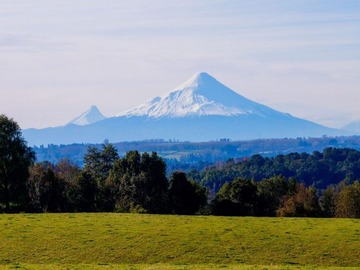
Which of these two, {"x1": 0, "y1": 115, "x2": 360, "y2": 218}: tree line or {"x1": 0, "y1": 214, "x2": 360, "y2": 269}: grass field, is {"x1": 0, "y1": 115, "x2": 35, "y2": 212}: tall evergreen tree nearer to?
{"x1": 0, "y1": 115, "x2": 360, "y2": 218}: tree line

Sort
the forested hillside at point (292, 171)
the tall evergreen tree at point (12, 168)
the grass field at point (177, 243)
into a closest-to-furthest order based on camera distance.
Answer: the grass field at point (177, 243) < the tall evergreen tree at point (12, 168) < the forested hillside at point (292, 171)

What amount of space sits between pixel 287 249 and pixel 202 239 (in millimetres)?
5014

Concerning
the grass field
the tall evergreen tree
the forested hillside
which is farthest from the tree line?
the forested hillside

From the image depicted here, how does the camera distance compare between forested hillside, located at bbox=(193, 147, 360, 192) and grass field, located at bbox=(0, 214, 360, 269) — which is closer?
grass field, located at bbox=(0, 214, 360, 269)

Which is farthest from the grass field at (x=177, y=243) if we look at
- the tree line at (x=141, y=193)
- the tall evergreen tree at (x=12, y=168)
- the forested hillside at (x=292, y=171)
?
the forested hillside at (x=292, y=171)

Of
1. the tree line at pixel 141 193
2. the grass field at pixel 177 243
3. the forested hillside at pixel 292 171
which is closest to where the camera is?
the grass field at pixel 177 243

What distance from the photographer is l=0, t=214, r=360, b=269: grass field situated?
3300 centimetres

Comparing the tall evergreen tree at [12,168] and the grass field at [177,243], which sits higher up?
the tall evergreen tree at [12,168]

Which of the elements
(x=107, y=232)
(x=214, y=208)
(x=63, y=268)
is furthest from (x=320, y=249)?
(x=214, y=208)

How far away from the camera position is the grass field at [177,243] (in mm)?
33000

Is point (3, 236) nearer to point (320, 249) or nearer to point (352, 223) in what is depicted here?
point (320, 249)

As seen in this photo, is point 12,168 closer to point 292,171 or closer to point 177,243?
point 177,243

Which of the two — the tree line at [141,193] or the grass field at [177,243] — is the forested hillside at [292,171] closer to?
the tree line at [141,193]

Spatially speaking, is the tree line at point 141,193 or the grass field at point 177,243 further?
the tree line at point 141,193
